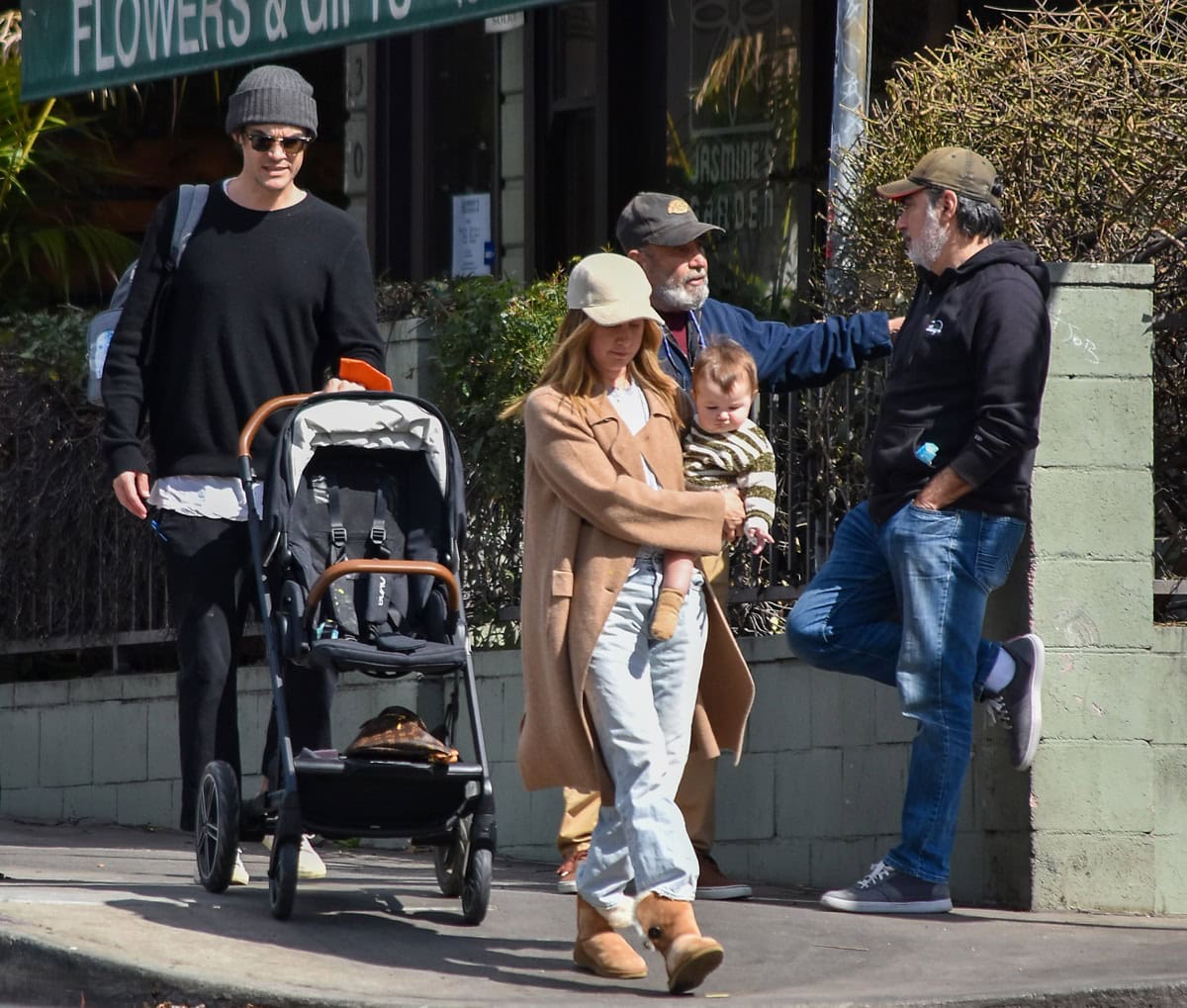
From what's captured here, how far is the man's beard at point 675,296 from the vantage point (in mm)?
6785

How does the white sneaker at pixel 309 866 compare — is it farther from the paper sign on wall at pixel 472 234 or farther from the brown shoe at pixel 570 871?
the paper sign on wall at pixel 472 234

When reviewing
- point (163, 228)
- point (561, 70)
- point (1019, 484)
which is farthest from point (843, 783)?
point (561, 70)

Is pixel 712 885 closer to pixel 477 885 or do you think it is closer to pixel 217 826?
pixel 477 885

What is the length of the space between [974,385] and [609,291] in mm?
1272

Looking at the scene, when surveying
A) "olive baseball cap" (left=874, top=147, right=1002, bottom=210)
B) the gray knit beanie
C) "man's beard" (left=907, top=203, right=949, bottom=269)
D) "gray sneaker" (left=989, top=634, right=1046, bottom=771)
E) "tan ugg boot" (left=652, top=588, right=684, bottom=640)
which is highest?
the gray knit beanie

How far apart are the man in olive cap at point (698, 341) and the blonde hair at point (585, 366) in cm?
88

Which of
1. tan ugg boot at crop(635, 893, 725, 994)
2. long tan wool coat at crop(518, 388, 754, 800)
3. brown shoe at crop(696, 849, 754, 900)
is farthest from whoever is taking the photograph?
brown shoe at crop(696, 849, 754, 900)

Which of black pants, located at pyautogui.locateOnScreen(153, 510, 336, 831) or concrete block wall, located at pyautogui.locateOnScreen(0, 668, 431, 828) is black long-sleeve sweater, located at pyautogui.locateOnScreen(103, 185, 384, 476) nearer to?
black pants, located at pyautogui.locateOnScreen(153, 510, 336, 831)

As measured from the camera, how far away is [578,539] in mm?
5594

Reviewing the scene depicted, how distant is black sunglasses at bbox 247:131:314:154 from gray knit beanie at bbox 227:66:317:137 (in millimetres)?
35

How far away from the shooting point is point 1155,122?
7.06m

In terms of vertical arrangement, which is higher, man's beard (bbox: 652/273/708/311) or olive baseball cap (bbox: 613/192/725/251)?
olive baseball cap (bbox: 613/192/725/251)

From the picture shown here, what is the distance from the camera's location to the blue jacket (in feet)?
22.5

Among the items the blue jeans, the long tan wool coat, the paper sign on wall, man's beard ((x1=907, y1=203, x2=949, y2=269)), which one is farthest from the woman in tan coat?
the paper sign on wall
